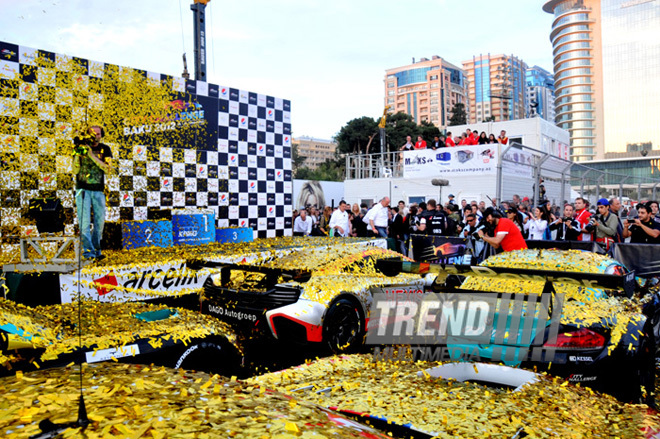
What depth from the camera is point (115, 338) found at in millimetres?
2988

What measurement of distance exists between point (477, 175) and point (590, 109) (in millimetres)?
89931

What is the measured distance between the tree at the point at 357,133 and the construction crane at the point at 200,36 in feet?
127

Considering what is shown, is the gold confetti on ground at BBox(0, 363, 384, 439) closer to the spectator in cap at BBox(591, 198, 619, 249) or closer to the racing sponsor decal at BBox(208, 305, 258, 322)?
the racing sponsor decal at BBox(208, 305, 258, 322)

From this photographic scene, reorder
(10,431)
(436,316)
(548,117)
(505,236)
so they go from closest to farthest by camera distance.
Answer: (10,431) < (436,316) < (505,236) < (548,117)

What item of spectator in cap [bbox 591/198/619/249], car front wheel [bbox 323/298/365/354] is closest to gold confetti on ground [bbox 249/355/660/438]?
car front wheel [bbox 323/298/365/354]


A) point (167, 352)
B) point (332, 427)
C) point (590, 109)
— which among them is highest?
point (590, 109)

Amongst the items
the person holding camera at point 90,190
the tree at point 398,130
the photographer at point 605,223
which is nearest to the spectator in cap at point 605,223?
the photographer at point 605,223

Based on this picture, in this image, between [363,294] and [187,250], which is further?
[187,250]

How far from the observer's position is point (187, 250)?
6496mm

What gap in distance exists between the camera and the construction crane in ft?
35.3

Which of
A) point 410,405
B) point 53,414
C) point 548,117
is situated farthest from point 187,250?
point 548,117

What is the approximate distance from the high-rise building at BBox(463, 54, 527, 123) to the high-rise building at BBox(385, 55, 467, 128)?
17.1 meters

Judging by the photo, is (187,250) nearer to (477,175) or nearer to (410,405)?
(410,405)

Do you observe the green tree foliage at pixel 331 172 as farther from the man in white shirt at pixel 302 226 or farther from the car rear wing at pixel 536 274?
the car rear wing at pixel 536 274
